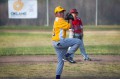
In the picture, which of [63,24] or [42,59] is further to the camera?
[42,59]

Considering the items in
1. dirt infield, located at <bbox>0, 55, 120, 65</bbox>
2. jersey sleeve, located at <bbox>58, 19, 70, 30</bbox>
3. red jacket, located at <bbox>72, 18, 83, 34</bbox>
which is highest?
jersey sleeve, located at <bbox>58, 19, 70, 30</bbox>

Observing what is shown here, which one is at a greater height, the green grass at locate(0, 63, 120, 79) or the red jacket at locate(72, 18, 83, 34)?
the red jacket at locate(72, 18, 83, 34)

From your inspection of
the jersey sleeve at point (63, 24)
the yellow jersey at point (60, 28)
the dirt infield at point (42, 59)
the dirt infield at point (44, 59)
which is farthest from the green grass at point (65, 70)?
the jersey sleeve at point (63, 24)

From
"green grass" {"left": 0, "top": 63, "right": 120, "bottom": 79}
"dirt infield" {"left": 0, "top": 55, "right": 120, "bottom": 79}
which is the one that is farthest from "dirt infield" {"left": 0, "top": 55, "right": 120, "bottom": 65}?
"green grass" {"left": 0, "top": 63, "right": 120, "bottom": 79}

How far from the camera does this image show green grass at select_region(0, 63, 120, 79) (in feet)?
38.2

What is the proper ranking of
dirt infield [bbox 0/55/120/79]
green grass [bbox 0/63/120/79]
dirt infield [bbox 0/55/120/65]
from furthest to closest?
dirt infield [bbox 0/55/120/65] < dirt infield [bbox 0/55/120/79] < green grass [bbox 0/63/120/79]

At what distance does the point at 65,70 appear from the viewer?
12539mm

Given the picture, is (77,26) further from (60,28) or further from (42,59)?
(60,28)

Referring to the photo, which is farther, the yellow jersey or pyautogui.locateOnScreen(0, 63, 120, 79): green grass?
pyautogui.locateOnScreen(0, 63, 120, 79): green grass

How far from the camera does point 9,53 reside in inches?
681

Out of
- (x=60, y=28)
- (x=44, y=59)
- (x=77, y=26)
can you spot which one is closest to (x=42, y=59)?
(x=44, y=59)

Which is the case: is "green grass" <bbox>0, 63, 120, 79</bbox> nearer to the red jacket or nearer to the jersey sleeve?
the red jacket

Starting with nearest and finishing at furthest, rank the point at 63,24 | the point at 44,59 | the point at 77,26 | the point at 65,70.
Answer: the point at 63,24 → the point at 65,70 → the point at 77,26 → the point at 44,59

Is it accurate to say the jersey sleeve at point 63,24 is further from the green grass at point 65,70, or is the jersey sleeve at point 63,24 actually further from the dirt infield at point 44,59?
the dirt infield at point 44,59
